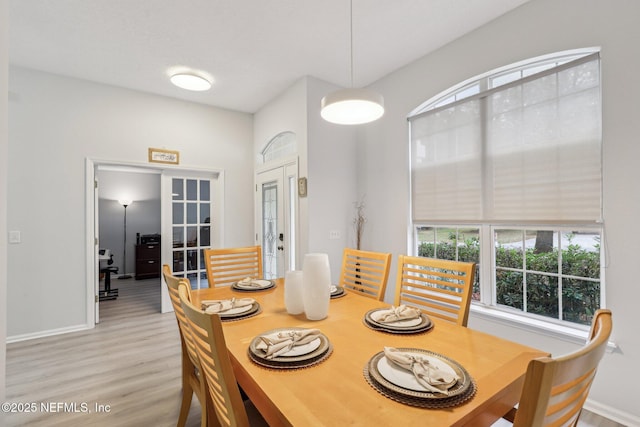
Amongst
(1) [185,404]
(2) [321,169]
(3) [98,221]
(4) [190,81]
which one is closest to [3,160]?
(1) [185,404]

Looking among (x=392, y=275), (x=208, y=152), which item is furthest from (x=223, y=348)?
(x=208, y=152)

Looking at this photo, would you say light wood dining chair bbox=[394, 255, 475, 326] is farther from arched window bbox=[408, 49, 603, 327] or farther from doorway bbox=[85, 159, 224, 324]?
doorway bbox=[85, 159, 224, 324]

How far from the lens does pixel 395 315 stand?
1.38 meters

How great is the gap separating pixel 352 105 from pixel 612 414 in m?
2.48

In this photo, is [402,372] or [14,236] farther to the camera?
[14,236]

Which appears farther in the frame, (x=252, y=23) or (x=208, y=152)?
(x=208, y=152)

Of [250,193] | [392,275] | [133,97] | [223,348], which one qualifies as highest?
[133,97]

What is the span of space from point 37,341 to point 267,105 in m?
3.77

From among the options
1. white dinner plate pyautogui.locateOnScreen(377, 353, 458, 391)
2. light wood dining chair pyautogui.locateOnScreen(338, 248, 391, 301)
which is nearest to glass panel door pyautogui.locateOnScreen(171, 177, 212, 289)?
light wood dining chair pyautogui.locateOnScreen(338, 248, 391, 301)

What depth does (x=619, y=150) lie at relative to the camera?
1.82 m

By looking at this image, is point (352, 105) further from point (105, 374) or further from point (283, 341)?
point (105, 374)

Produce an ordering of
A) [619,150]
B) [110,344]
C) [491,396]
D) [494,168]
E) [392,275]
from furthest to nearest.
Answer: [392,275]
[110,344]
[494,168]
[619,150]
[491,396]

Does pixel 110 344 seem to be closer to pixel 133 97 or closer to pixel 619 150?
pixel 133 97

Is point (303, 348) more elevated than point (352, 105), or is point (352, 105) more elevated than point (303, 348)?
point (352, 105)
